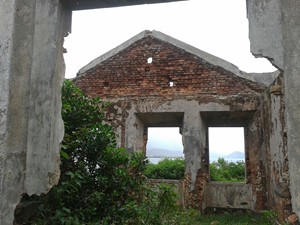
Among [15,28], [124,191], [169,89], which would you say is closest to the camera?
[15,28]

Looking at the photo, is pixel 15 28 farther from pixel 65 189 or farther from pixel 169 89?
pixel 169 89

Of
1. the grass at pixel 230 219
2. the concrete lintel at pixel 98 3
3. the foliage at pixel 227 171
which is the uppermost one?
the concrete lintel at pixel 98 3

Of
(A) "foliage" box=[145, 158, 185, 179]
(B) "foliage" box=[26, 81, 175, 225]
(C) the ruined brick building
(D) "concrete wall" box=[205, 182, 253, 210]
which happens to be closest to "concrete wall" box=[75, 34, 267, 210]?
(C) the ruined brick building

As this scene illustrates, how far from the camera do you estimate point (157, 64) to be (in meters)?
9.34

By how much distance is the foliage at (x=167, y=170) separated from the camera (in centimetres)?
1113

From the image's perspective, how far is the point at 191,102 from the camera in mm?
8758

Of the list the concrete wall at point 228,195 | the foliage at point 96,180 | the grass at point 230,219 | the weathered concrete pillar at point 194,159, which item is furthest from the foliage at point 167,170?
the foliage at point 96,180

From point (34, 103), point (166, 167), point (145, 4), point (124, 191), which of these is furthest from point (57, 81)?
point (166, 167)

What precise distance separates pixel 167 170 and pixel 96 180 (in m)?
7.43

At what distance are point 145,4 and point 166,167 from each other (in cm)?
894

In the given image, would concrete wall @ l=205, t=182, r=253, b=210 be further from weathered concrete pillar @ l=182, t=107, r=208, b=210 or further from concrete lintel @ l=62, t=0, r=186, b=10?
concrete lintel @ l=62, t=0, r=186, b=10

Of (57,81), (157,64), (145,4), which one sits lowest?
(57,81)

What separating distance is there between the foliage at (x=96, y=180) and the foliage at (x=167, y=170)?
6.43m

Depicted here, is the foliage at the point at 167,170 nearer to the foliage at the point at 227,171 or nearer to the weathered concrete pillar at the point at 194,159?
the foliage at the point at 227,171
